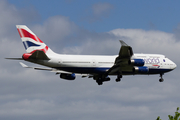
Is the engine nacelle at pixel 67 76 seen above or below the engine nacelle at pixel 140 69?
below

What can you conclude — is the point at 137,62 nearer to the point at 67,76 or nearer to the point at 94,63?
the point at 94,63

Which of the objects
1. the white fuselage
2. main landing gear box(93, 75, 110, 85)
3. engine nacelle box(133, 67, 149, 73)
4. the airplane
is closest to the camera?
the airplane

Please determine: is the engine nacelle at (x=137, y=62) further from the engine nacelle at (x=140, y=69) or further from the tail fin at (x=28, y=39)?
the tail fin at (x=28, y=39)

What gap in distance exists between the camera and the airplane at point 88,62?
6019 centimetres

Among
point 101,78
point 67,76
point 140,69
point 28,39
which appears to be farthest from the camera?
point 101,78

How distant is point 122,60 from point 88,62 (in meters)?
5.62

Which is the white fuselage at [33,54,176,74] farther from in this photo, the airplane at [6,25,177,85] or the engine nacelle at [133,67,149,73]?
the engine nacelle at [133,67,149,73]

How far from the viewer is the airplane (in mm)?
60188

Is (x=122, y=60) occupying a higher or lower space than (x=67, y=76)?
higher

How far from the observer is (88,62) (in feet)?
207

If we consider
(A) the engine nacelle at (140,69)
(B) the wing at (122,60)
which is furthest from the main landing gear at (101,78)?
(A) the engine nacelle at (140,69)

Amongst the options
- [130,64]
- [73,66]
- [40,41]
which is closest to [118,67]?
[130,64]

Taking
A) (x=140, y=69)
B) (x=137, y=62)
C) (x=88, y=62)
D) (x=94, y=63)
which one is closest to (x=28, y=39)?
(x=88, y=62)

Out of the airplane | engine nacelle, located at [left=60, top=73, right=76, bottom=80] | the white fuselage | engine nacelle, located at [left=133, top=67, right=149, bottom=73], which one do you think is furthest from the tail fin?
engine nacelle, located at [left=133, top=67, right=149, bottom=73]
